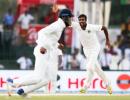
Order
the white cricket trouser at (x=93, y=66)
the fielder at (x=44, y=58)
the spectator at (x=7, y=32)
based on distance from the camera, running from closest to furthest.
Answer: the fielder at (x=44, y=58) → the white cricket trouser at (x=93, y=66) → the spectator at (x=7, y=32)

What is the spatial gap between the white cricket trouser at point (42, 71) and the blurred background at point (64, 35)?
8573 millimetres

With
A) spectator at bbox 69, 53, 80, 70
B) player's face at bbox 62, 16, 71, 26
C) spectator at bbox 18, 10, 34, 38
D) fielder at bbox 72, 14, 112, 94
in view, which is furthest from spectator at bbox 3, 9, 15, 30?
player's face at bbox 62, 16, 71, 26

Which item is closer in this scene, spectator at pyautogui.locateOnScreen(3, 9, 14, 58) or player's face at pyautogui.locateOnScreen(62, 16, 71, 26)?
player's face at pyautogui.locateOnScreen(62, 16, 71, 26)

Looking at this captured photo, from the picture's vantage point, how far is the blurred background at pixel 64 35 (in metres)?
25.7

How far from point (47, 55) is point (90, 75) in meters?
2.63

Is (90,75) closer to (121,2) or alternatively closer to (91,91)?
(91,91)

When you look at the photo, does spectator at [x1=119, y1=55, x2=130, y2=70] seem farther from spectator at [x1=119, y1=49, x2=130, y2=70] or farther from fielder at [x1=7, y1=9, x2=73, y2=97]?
fielder at [x1=7, y1=9, x2=73, y2=97]

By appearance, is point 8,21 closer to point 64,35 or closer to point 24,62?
point 24,62

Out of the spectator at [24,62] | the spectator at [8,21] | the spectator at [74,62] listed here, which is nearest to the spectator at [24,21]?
the spectator at [8,21]

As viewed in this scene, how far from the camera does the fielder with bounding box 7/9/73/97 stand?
16.2 meters

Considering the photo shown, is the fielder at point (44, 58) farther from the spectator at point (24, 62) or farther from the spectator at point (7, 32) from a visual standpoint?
the spectator at point (7, 32)

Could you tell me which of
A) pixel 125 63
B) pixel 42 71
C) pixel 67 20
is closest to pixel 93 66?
pixel 67 20

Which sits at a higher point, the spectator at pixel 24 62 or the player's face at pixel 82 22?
the player's face at pixel 82 22

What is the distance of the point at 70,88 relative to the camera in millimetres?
22406
